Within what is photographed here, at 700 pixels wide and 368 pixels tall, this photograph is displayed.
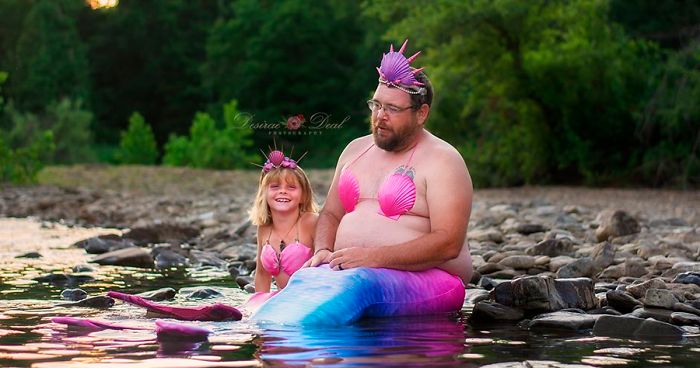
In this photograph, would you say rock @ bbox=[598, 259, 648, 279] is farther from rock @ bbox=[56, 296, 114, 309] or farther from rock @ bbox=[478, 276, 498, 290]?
rock @ bbox=[56, 296, 114, 309]

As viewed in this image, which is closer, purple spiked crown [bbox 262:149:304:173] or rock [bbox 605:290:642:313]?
rock [bbox 605:290:642:313]

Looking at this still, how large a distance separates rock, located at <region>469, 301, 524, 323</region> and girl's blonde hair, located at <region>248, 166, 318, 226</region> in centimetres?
132

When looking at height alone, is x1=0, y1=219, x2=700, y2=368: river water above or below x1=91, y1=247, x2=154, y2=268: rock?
above

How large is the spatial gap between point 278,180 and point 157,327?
1727mm

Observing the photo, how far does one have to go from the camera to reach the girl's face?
7191 mm

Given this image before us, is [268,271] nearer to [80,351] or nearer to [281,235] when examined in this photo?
[281,235]

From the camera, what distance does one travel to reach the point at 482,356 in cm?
→ 523

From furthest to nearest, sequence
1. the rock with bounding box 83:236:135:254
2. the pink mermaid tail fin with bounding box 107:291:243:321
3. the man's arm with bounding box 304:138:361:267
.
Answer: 1. the rock with bounding box 83:236:135:254
2. the man's arm with bounding box 304:138:361:267
3. the pink mermaid tail fin with bounding box 107:291:243:321

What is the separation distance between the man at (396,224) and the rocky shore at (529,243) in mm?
366

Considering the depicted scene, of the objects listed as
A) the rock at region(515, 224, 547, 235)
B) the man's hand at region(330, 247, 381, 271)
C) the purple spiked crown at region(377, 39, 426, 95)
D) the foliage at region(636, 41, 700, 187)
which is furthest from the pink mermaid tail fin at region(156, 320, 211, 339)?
the foliage at region(636, 41, 700, 187)

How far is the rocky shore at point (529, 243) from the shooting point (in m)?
6.52

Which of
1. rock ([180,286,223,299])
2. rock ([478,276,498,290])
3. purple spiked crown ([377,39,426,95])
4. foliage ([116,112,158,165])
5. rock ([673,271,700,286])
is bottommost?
foliage ([116,112,158,165])

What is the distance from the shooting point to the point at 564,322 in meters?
6.14

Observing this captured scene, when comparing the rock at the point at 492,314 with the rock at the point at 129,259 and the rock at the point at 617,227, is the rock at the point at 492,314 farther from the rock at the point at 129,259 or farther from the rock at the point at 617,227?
the rock at the point at 617,227
